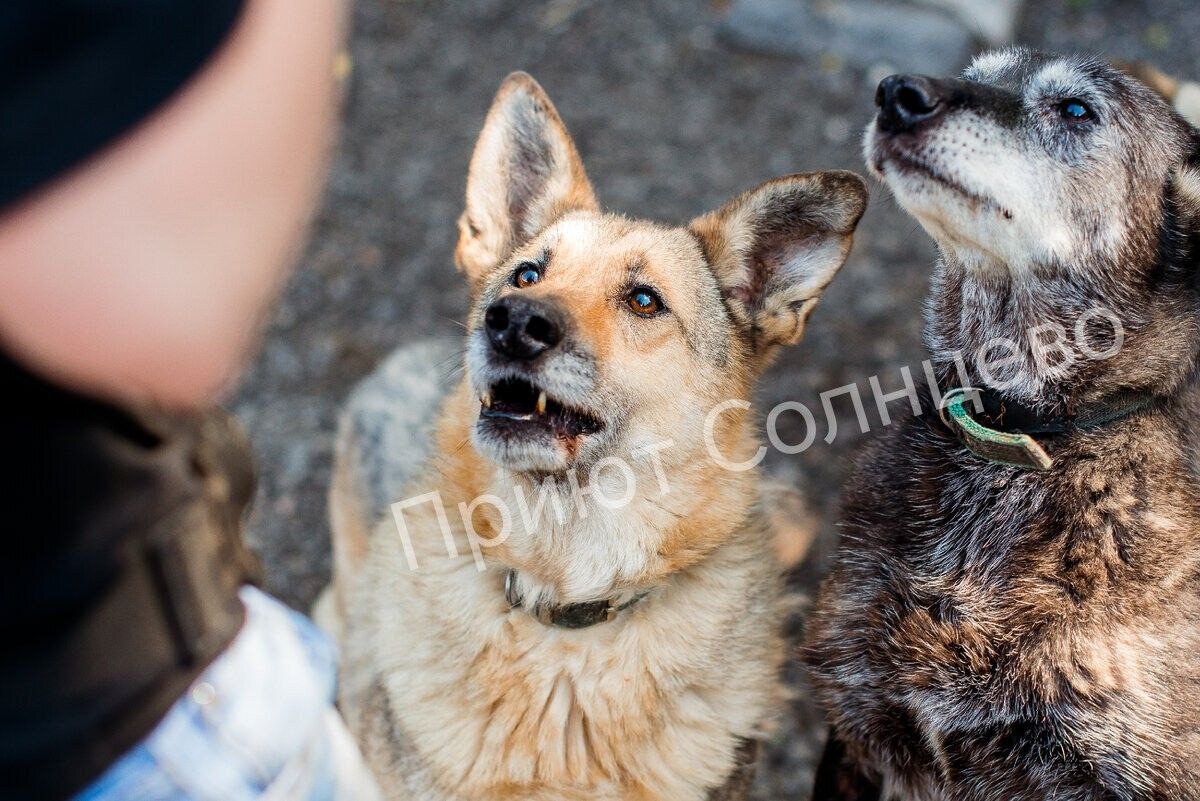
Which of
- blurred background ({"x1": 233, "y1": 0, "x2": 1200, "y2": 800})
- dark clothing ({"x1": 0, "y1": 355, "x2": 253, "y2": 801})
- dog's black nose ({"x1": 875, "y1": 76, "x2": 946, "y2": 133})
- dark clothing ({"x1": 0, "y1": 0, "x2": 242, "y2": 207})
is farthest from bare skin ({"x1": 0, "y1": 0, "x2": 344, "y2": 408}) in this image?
blurred background ({"x1": 233, "y1": 0, "x2": 1200, "y2": 800})

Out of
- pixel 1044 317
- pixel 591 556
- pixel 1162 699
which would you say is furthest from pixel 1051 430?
pixel 591 556

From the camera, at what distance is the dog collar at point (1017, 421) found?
276 cm

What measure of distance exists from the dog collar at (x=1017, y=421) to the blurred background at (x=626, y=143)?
1707 millimetres

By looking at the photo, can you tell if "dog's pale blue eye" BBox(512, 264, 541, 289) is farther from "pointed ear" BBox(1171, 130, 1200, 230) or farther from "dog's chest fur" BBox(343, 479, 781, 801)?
"pointed ear" BBox(1171, 130, 1200, 230)

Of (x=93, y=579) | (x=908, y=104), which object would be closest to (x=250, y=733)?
(x=93, y=579)

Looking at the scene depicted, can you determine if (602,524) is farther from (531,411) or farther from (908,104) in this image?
(908,104)

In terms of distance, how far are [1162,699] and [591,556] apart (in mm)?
1644

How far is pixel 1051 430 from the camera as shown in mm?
2807

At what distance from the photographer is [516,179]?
3479mm

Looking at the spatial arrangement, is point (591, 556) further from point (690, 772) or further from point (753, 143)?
point (753, 143)

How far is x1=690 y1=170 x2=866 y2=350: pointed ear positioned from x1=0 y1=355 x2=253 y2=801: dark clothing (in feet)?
6.36

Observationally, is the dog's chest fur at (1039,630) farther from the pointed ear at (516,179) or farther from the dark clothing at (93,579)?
the dark clothing at (93,579)

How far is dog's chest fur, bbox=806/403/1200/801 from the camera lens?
262cm

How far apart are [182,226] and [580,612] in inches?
76.3
